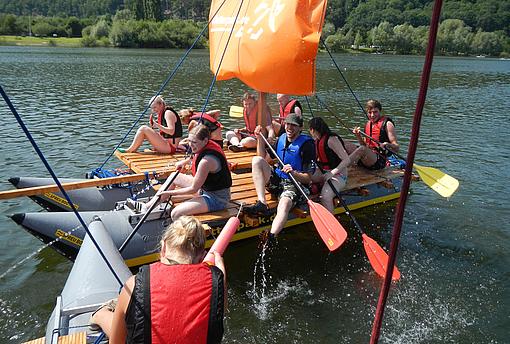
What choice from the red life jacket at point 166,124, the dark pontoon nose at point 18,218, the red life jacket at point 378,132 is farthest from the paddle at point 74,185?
the red life jacket at point 378,132

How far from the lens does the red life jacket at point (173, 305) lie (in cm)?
290

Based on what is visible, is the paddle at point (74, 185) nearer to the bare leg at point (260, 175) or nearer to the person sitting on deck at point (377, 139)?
the bare leg at point (260, 175)

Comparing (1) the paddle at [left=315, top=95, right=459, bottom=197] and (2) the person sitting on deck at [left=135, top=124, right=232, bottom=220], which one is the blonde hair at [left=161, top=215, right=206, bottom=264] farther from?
(1) the paddle at [left=315, top=95, right=459, bottom=197]

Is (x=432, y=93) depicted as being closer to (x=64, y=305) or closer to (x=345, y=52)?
(x=64, y=305)

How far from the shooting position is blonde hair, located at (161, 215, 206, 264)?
3.06 meters

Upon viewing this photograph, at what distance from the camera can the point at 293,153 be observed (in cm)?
729

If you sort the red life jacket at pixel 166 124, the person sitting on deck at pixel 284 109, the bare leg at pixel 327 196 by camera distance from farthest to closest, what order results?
the person sitting on deck at pixel 284 109
the red life jacket at pixel 166 124
the bare leg at pixel 327 196

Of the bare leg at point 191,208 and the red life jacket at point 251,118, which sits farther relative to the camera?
the red life jacket at point 251,118

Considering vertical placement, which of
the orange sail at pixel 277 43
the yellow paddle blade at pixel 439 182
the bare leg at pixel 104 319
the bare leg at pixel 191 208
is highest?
the orange sail at pixel 277 43

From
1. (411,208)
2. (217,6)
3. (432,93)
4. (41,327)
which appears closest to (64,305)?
(41,327)

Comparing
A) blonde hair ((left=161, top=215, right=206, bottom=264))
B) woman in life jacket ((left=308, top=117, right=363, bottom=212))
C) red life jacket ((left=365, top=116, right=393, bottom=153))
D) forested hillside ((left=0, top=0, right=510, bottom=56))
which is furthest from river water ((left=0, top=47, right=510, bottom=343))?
forested hillside ((left=0, top=0, right=510, bottom=56))

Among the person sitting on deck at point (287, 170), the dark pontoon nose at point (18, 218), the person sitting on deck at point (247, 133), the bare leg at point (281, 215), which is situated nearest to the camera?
the dark pontoon nose at point (18, 218)

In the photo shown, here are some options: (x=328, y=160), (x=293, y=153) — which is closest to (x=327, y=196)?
(x=328, y=160)

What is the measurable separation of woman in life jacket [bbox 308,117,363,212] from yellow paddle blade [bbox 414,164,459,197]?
131 cm
